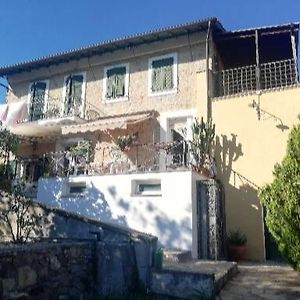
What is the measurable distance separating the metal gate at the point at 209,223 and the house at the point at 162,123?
39 millimetres

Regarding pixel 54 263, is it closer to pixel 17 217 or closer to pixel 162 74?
pixel 17 217

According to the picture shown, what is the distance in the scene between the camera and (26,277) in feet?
21.3

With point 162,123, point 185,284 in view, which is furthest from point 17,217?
point 162,123

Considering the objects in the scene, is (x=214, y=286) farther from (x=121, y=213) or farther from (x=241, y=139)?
(x=241, y=139)

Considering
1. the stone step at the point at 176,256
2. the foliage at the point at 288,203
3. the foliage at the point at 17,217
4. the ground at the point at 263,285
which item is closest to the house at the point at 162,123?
the stone step at the point at 176,256

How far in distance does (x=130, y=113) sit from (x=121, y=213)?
6847 millimetres

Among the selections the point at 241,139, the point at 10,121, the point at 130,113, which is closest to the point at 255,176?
the point at 241,139

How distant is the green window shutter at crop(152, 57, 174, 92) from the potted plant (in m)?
8.57

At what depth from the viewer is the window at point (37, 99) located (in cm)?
2311

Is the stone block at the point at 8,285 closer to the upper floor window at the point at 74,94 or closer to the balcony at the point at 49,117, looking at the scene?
the balcony at the point at 49,117

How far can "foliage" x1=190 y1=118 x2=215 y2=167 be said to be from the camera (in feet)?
53.6

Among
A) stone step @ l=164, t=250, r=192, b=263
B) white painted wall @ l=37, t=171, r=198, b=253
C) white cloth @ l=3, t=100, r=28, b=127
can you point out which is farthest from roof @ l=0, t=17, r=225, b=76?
stone step @ l=164, t=250, r=192, b=263

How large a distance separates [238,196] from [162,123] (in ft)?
18.7

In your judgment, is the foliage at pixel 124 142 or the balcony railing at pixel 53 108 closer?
the foliage at pixel 124 142
